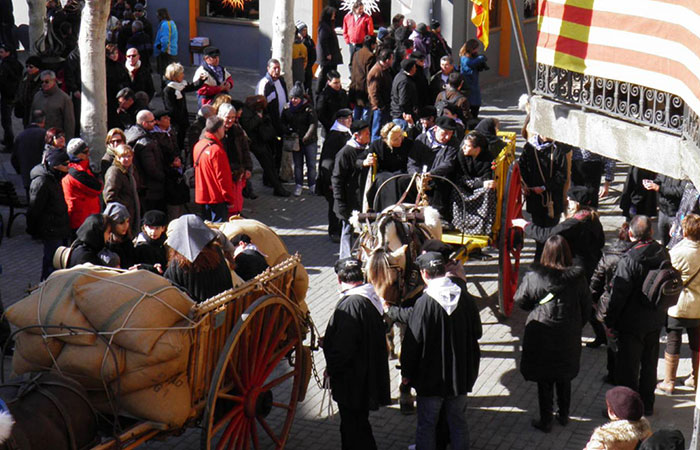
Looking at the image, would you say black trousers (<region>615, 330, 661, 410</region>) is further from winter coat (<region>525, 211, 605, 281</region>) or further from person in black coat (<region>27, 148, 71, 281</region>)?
person in black coat (<region>27, 148, 71, 281</region>)

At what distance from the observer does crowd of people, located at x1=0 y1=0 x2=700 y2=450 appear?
7.66m

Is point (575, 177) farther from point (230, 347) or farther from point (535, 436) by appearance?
point (230, 347)

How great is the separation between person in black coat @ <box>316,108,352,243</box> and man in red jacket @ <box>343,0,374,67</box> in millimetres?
8583

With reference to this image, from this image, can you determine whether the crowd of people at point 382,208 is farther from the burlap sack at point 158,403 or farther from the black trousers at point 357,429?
the burlap sack at point 158,403

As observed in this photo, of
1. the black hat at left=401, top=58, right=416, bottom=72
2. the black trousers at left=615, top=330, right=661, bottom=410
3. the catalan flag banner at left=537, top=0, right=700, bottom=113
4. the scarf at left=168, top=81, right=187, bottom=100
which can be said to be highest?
the catalan flag banner at left=537, top=0, right=700, bottom=113

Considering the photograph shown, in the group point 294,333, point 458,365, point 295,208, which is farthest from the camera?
point 295,208

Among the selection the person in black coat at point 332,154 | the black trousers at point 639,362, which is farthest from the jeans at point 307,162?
the black trousers at point 639,362

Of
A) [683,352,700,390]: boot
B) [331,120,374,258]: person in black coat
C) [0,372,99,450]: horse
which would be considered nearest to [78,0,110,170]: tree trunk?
[331,120,374,258]: person in black coat

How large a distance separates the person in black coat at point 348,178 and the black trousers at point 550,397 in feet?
13.0

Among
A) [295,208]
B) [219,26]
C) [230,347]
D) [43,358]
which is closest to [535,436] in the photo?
[230,347]

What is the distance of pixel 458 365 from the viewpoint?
25.2ft

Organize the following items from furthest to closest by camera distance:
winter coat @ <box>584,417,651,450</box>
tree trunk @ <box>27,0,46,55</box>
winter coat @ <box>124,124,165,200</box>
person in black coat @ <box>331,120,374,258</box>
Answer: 1. tree trunk @ <box>27,0,46,55</box>
2. winter coat @ <box>124,124,165,200</box>
3. person in black coat @ <box>331,120,374,258</box>
4. winter coat @ <box>584,417,651,450</box>

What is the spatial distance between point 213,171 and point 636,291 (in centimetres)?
555

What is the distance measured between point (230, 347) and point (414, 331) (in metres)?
1.54
